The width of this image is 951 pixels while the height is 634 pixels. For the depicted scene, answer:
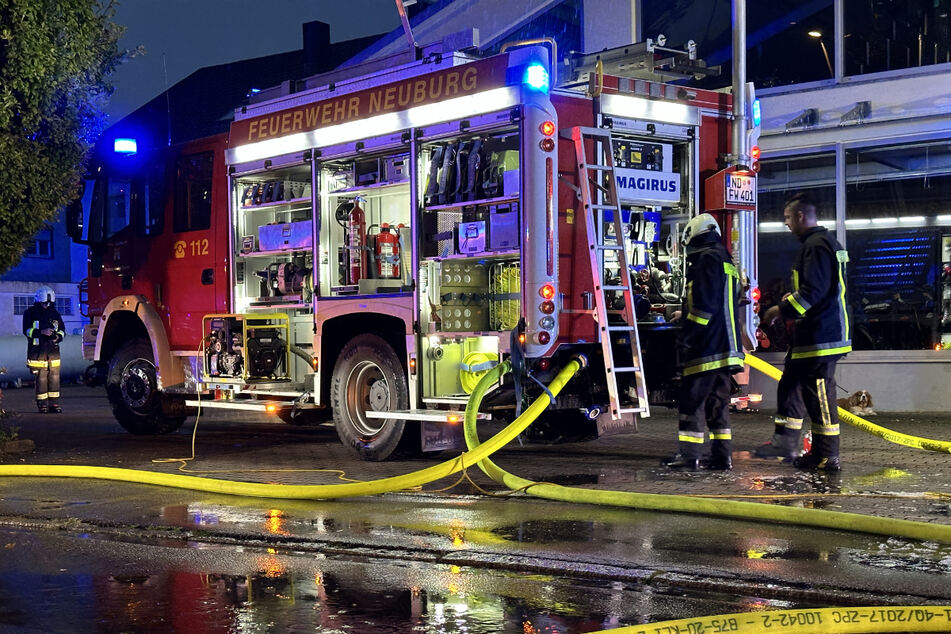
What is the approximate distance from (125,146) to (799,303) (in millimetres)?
7110

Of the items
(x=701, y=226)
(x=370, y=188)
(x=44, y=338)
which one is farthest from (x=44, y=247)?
(x=701, y=226)

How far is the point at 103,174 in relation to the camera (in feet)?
39.1

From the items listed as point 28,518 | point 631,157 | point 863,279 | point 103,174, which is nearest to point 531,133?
point 631,157

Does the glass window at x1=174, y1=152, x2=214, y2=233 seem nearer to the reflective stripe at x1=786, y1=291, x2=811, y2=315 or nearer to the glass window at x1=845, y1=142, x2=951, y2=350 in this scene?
the reflective stripe at x1=786, y1=291, x2=811, y2=315

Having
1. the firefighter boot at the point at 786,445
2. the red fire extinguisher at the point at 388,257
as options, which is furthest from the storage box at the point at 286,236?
the firefighter boot at the point at 786,445

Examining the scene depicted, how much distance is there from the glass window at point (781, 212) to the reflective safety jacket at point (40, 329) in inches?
365

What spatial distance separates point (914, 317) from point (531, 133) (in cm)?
690

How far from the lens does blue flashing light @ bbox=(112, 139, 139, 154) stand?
38.2ft

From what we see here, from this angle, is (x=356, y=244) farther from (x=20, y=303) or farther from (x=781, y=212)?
(x=20, y=303)

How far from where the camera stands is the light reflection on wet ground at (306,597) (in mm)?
4520

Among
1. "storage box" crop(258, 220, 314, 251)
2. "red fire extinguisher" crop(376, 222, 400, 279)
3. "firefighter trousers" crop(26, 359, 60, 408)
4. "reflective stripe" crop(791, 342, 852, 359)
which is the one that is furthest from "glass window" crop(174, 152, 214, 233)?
"reflective stripe" crop(791, 342, 852, 359)

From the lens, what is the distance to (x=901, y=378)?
42.4ft

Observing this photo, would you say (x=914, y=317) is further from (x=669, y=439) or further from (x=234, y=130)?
(x=234, y=130)

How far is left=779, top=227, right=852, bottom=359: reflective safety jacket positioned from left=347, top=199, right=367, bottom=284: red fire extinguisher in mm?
3485
